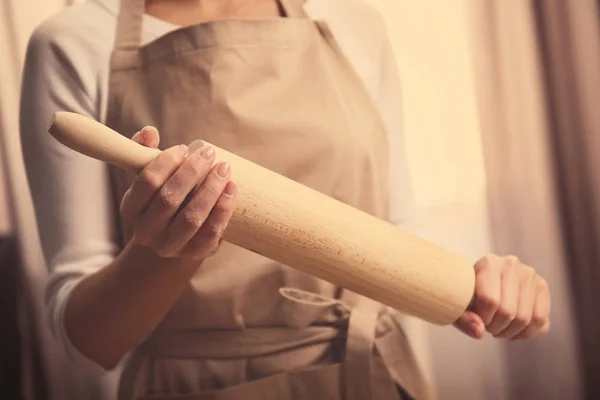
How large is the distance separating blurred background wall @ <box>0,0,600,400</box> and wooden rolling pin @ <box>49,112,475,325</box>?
282mm

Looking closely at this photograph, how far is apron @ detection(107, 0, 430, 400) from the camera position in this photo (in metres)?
0.59

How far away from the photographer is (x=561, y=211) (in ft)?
2.68

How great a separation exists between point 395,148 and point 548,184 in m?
0.22

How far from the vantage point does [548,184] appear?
0.81m

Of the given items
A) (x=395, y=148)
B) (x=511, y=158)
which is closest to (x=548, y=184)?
(x=511, y=158)

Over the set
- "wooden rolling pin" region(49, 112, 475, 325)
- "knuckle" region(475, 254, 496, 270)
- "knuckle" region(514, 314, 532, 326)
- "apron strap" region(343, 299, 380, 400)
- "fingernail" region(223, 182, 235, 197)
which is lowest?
"apron strap" region(343, 299, 380, 400)

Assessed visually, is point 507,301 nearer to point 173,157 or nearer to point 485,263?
point 485,263

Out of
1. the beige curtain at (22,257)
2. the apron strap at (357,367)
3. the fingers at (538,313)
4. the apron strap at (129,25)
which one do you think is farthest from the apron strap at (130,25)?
the fingers at (538,313)

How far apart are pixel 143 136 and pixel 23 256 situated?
1.15ft

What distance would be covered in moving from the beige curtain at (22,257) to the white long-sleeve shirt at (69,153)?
9cm

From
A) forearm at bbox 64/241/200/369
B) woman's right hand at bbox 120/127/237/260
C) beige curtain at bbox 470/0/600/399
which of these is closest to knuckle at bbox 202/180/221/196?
woman's right hand at bbox 120/127/237/260

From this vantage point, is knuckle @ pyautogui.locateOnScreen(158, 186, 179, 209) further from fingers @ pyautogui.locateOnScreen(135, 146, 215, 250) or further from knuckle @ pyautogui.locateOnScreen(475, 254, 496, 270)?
knuckle @ pyautogui.locateOnScreen(475, 254, 496, 270)

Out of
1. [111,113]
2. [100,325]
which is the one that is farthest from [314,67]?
[100,325]

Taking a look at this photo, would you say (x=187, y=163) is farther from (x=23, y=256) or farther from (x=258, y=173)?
(x=23, y=256)
